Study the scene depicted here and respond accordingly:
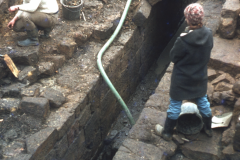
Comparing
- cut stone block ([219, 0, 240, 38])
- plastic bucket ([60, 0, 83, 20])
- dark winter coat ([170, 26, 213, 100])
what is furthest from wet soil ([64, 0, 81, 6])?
dark winter coat ([170, 26, 213, 100])

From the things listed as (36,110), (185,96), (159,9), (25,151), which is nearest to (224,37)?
(185,96)

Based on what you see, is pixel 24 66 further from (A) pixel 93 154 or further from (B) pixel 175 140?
(B) pixel 175 140

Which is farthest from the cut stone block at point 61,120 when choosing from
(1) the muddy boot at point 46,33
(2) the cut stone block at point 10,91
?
(1) the muddy boot at point 46,33

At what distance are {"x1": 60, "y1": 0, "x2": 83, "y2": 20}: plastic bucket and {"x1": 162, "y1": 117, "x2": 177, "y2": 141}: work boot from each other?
3.09 metres

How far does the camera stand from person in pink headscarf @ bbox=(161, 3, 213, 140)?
286cm

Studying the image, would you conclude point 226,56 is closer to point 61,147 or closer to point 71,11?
point 61,147

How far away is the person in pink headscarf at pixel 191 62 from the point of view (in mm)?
2855

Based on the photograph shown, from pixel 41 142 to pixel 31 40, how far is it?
6.38 ft

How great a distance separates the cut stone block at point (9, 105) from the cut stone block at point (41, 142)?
22.1 inches

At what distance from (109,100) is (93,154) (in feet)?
3.50

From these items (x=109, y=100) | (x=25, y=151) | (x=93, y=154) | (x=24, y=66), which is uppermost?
(x=24, y=66)

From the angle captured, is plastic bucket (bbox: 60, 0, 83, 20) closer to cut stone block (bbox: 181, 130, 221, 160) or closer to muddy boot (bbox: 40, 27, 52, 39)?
muddy boot (bbox: 40, 27, 52, 39)

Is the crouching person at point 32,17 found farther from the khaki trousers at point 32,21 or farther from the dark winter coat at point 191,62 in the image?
the dark winter coat at point 191,62

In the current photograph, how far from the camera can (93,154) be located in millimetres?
5141
